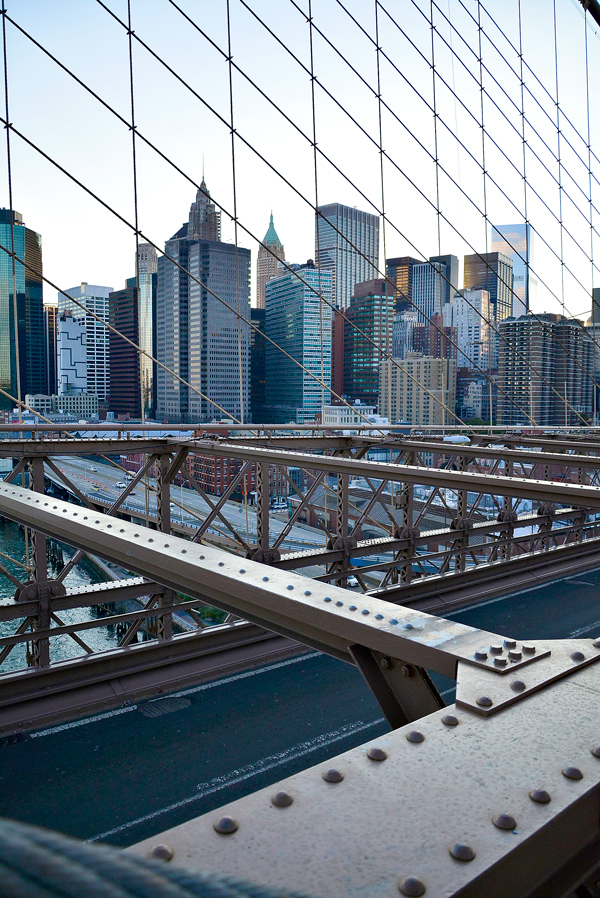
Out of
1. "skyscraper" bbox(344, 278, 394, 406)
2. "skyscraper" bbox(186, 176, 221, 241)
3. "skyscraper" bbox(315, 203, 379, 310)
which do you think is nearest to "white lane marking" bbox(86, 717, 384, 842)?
"skyscraper" bbox(186, 176, 221, 241)

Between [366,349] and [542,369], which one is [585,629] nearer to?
[366,349]

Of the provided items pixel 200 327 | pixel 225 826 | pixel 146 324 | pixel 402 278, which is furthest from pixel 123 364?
pixel 402 278

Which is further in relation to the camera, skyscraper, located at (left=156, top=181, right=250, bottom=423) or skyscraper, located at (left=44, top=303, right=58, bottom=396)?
skyscraper, located at (left=156, top=181, right=250, bottom=423)

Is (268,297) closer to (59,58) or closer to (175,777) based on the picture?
(59,58)

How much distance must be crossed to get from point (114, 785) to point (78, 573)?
16.0 metres

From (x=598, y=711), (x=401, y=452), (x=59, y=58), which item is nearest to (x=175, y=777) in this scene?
(x=598, y=711)

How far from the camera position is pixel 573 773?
1.07 meters

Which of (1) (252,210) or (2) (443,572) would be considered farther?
(1) (252,210)

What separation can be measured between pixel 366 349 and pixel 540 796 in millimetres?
14110

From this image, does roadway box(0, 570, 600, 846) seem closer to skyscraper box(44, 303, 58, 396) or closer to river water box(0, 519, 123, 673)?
skyscraper box(44, 303, 58, 396)

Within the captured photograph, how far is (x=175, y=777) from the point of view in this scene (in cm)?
437

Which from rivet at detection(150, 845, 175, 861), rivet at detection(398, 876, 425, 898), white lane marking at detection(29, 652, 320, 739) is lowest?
white lane marking at detection(29, 652, 320, 739)

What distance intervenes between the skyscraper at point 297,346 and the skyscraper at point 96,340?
3.03 meters

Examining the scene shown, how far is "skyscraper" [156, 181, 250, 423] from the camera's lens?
36.5 ft
